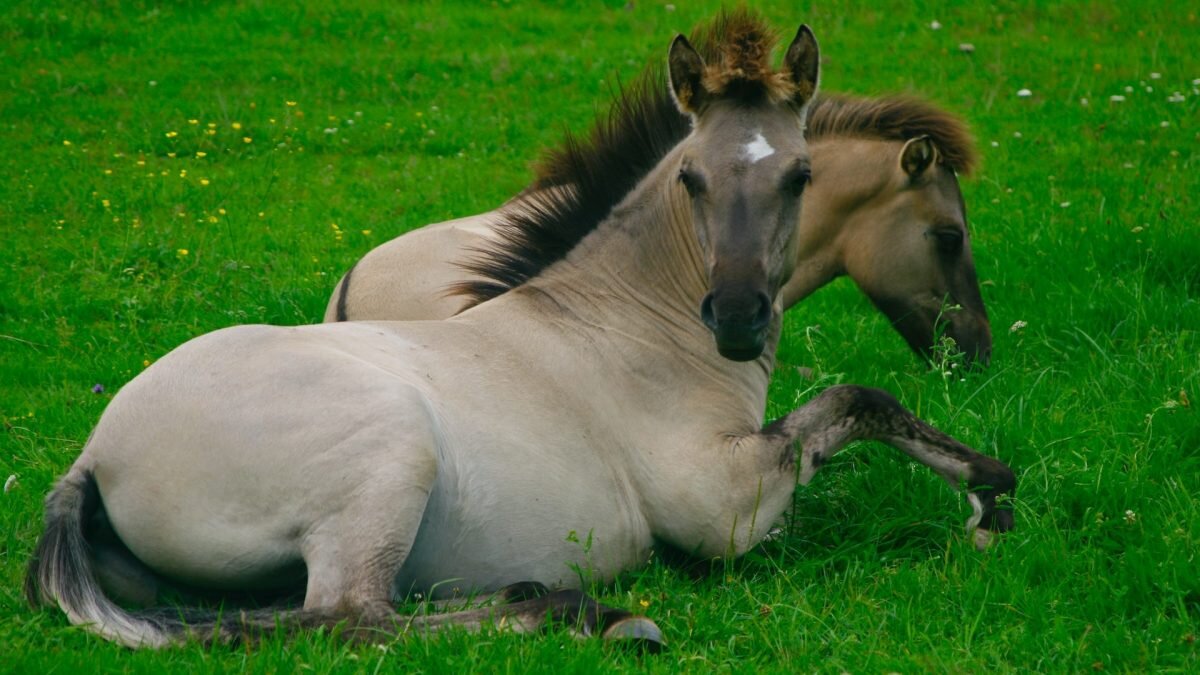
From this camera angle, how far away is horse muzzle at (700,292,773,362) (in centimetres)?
470

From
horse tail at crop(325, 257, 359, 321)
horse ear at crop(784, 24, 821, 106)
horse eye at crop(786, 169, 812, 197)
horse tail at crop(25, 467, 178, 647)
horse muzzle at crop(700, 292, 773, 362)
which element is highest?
horse ear at crop(784, 24, 821, 106)

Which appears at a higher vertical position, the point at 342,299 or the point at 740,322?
the point at 740,322

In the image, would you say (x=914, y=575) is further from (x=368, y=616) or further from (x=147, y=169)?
(x=147, y=169)

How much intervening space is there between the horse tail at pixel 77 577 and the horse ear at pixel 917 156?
474 cm

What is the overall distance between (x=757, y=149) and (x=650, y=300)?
0.86 meters

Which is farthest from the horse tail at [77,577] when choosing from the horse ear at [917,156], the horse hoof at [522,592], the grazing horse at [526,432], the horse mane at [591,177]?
the horse ear at [917,156]

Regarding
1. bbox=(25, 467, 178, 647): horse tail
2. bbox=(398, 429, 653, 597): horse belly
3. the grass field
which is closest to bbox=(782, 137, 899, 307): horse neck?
the grass field

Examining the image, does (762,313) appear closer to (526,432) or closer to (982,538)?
(526,432)

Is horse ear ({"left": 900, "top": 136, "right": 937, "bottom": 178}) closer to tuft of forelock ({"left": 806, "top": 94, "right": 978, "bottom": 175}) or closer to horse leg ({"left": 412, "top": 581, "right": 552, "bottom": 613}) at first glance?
tuft of forelock ({"left": 806, "top": 94, "right": 978, "bottom": 175})

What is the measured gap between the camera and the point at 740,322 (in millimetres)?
4699

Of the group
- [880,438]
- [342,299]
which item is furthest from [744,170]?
[342,299]

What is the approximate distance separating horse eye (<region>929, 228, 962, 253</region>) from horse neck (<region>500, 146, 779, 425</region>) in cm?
216

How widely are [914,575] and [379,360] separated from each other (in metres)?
2.14

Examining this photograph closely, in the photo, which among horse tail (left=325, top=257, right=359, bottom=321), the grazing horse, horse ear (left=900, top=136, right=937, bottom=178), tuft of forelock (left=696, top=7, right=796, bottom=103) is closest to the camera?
the grazing horse
